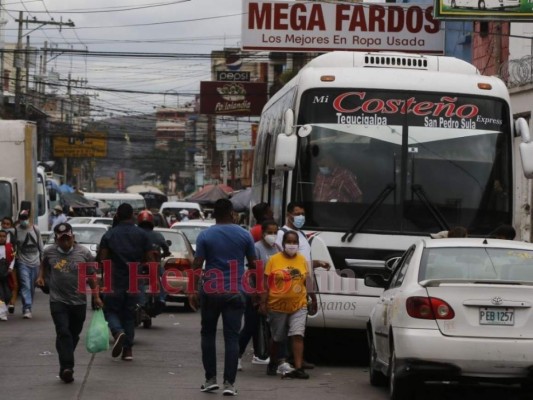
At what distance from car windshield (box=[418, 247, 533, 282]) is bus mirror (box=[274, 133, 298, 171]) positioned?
3052 millimetres

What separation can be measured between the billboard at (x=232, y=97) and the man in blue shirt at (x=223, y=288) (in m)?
39.2

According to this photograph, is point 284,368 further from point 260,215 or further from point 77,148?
point 77,148

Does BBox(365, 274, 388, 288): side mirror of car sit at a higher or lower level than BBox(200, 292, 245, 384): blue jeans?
higher

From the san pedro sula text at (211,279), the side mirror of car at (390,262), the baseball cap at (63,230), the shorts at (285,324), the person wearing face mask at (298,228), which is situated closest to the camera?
the san pedro sula text at (211,279)

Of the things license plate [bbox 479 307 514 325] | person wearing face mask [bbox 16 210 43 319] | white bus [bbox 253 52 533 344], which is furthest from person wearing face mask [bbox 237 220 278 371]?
person wearing face mask [bbox 16 210 43 319]

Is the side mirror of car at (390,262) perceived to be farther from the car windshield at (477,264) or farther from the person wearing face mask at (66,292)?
the person wearing face mask at (66,292)

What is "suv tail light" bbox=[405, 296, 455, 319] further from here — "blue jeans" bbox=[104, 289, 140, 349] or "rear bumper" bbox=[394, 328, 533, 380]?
"blue jeans" bbox=[104, 289, 140, 349]

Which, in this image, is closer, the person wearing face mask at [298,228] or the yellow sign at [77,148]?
the person wearing face mask at [298,228]

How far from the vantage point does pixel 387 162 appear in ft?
48.4

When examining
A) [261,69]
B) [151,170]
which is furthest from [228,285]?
[151,170]

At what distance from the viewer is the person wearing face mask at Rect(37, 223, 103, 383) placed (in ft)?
41.0

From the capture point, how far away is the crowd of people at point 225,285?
11703 millimetres

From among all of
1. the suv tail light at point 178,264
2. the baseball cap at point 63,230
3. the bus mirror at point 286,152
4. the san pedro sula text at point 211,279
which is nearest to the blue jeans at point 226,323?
the san pedro sula text at point 211,279

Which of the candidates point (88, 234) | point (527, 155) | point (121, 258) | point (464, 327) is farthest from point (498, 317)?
point (88, 234)
